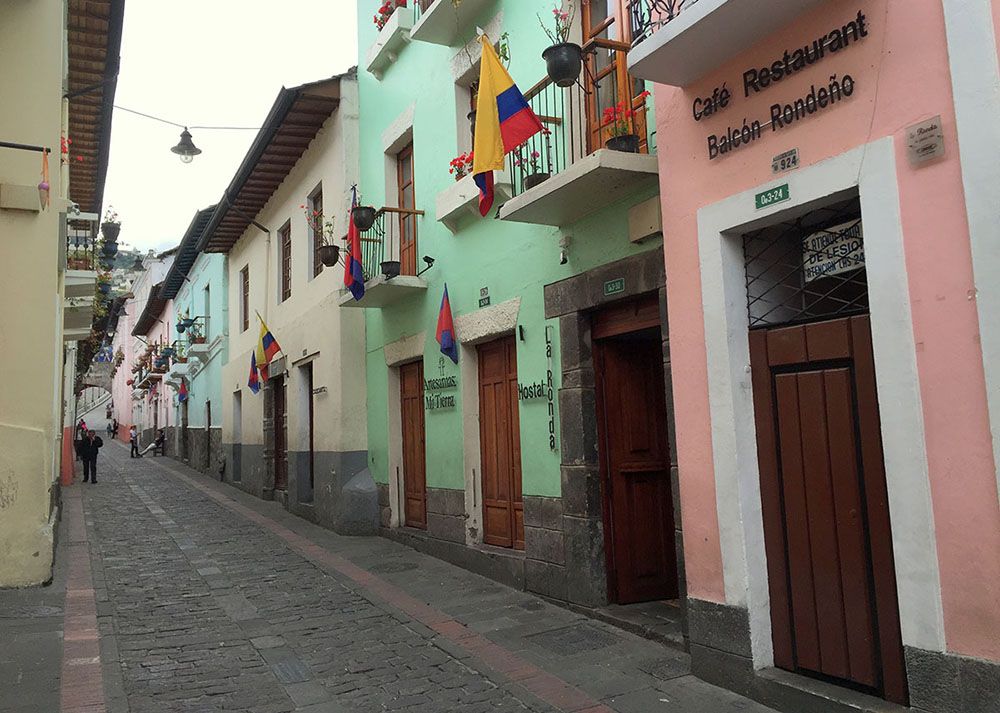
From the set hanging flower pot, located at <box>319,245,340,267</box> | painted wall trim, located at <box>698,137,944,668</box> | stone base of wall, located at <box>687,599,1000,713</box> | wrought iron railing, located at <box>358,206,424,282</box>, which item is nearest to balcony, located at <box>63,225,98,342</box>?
hanging flower pot, located at <box>319,245,340,267</box>

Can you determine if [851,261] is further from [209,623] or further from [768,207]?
[209,623]

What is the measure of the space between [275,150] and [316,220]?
5.44ft

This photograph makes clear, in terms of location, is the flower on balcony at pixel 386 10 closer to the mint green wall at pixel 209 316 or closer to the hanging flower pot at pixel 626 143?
the hanging flower pot at pixel 626 143

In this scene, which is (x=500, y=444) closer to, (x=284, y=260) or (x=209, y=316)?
(x=284, y=260)

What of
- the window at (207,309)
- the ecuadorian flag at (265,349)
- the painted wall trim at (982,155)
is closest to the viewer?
the painted wall trim at (982,155)

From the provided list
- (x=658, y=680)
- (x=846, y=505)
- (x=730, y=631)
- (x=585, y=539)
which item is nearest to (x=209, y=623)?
(x=585, y=539)

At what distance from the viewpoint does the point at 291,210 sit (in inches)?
571

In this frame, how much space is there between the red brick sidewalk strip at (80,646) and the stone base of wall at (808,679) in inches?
140

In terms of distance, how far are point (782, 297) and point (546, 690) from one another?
2.85 m

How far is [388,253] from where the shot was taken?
1045cm

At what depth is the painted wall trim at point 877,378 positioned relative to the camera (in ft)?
12.6

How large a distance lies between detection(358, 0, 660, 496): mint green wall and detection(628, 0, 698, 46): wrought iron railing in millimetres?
698

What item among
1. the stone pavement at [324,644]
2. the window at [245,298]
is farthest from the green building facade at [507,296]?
A: the window at [245,298]

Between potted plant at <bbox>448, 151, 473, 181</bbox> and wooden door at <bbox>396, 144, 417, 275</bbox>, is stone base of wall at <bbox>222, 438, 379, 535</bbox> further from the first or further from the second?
potted plant at <bbox>448, 151, 473, 181</bbox>
